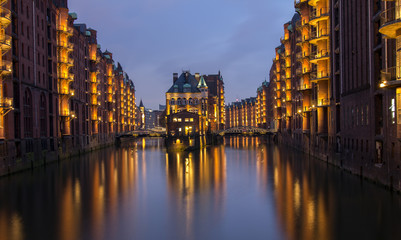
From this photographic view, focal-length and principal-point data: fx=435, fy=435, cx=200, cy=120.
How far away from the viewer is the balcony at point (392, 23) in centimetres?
2909

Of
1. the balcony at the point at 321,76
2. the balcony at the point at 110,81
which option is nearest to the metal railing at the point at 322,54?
the balcony at the point at 321,76

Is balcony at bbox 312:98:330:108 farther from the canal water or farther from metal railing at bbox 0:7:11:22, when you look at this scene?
metal railing at bbox 0:7:11:22

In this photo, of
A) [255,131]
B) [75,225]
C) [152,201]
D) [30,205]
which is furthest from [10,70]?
[255,131]

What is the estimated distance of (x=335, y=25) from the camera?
53656 mm

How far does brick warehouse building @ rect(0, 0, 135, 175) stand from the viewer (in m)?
47.8

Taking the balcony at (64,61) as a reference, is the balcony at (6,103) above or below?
below

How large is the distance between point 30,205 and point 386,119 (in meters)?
27.9

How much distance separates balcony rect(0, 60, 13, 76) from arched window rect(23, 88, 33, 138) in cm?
926

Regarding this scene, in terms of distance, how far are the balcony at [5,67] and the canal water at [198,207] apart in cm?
1103

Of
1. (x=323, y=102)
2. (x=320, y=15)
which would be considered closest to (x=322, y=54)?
(x=320, y=15)

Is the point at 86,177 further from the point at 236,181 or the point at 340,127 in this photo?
the point at 340,127

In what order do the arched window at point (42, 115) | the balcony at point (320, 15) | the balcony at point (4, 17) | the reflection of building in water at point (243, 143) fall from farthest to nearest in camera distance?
the reflection of building in water at point (243, 143) < the arched window at point (42, 115) < the balcony at point (320, 15) < the balcony at point (4, 17)

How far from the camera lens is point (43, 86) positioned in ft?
207

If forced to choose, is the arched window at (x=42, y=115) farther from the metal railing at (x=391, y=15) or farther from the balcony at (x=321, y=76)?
the metal railing at (x=391, y=15)
